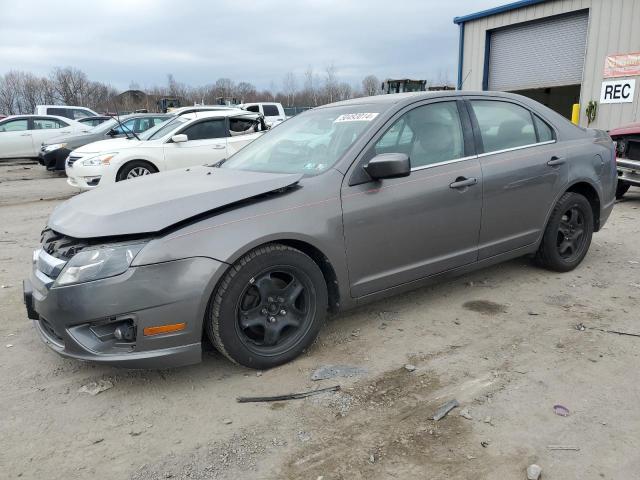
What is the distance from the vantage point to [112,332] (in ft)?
8.73

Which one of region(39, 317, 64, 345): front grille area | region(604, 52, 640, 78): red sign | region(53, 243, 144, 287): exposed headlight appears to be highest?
region(604, 52, 640, 78): red sign

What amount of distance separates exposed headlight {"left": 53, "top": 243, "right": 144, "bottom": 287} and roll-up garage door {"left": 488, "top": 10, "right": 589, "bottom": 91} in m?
15.2

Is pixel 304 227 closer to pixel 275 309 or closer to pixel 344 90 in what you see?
pixel 275 309

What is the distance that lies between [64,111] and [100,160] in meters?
12.6

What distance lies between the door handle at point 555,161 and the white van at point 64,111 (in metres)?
18.1

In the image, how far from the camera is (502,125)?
4.11 metres

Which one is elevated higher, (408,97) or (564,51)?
(564,51)

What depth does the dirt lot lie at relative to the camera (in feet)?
7.44

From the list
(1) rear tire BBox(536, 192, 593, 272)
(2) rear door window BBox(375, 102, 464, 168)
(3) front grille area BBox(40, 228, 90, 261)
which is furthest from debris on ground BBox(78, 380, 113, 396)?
(1) rear tire BBox(536, 192, 593, 272)

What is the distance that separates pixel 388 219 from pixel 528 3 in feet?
48.8

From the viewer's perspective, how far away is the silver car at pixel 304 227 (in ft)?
8.71

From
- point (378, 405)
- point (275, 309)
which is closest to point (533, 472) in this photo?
point (378, 405)

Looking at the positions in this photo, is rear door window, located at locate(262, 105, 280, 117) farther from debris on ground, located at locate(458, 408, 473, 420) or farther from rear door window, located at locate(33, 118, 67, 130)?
debris on ground, located at locate(458, 408, 473, 420)

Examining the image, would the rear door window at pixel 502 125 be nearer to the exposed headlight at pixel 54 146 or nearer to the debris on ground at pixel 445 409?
the debris on ground at pixel 445 409
